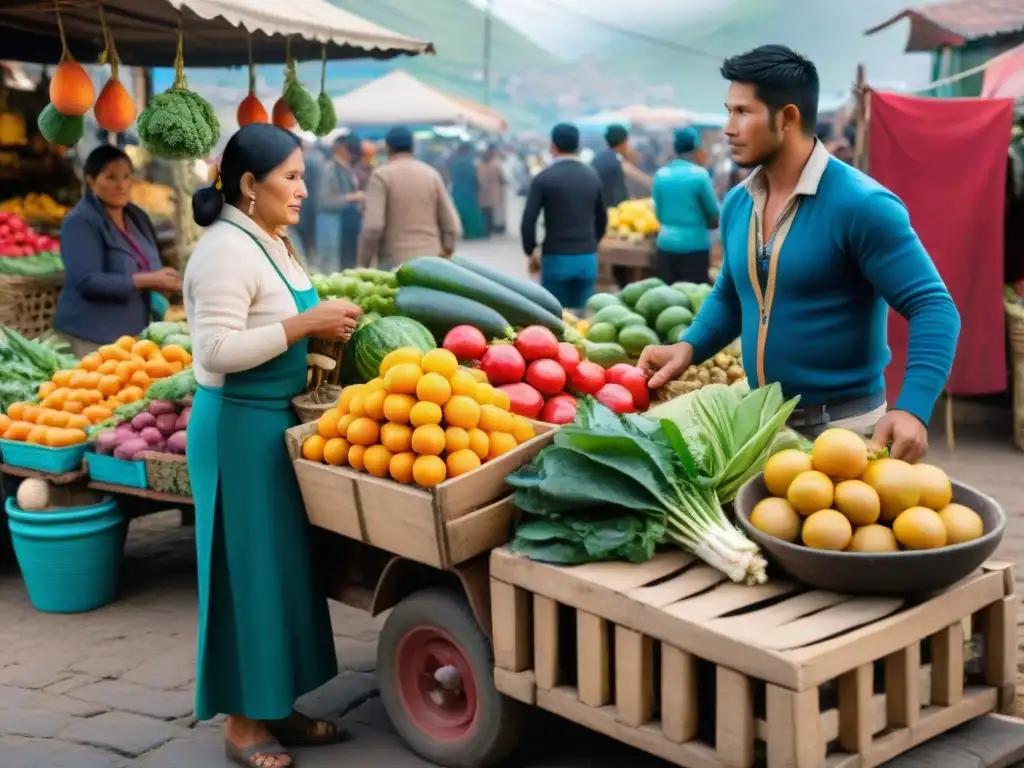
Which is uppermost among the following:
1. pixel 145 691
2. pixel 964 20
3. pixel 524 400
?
pixel 964 20

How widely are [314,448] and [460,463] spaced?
0.52 meters

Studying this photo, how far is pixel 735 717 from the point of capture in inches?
104

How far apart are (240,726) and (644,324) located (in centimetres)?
267

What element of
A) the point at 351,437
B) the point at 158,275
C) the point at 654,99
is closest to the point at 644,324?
the point at 351,437

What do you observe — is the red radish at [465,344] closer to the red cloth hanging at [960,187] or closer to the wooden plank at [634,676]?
the wooden plank at [634,676]

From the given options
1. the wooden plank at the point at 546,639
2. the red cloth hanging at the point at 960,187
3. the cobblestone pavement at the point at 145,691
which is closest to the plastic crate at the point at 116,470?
the cobblestone pavement at the point at 145,691

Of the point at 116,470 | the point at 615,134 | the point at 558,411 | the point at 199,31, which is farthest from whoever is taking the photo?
Result: the point at 615,134

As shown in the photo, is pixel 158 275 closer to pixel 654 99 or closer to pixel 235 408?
pixel 235 408

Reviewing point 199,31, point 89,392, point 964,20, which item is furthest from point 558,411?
point 964,20

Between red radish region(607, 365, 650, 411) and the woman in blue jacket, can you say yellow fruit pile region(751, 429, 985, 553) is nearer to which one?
red radish region(607, 365, 650, 411)

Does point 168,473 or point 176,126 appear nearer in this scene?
point 168,473

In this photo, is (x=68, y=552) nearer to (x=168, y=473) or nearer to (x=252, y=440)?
(x=168, y=473)

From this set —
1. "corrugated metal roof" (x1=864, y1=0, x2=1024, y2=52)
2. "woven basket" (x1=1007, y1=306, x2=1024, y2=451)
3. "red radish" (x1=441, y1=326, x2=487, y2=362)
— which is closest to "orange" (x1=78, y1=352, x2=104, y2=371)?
"red radish" (x1=441, y1=326, x2=487, y2=362)

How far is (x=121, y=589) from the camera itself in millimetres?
5473
